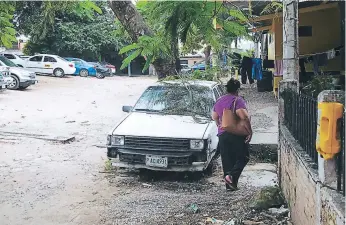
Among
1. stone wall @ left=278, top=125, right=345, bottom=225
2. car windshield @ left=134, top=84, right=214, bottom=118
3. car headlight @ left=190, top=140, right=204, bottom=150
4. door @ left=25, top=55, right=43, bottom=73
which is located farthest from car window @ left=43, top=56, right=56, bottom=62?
stone wall @ left=278, top=125, right=345, bottom=225

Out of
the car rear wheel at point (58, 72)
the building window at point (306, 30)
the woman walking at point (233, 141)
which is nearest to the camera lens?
the woman walking at point (233, 141)

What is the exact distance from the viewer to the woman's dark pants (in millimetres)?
6281

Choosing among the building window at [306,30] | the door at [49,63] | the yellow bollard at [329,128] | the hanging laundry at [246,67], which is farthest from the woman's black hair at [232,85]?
the door at [49,63]

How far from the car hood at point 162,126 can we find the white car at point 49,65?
24.4 meters

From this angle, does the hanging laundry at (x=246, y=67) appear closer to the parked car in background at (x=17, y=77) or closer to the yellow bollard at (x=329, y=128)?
the parked car in background at (x=17, y=77)

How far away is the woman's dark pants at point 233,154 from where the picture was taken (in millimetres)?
6281

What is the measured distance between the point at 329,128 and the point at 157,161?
4.44 meters

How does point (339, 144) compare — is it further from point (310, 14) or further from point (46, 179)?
point (310, 14)

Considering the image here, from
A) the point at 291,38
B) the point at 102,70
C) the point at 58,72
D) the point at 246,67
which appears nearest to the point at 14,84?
the point at 58,72

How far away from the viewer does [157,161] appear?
7.07 meters

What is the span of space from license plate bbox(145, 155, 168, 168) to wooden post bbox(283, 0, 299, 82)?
229cm

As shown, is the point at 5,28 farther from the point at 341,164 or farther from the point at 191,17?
the point at 341,164

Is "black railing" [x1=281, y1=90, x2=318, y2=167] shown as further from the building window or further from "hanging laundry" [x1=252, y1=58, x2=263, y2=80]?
"hanging laundry" [x1=252, y1=58, x2=263, y2=80]

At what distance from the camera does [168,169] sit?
23.2 ft
